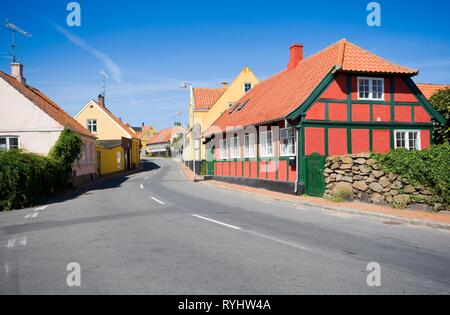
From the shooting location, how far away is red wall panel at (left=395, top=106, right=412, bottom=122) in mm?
18641

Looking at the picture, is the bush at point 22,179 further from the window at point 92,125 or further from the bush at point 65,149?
the window at point 92,125

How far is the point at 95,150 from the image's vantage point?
3441cm

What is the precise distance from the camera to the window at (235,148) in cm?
2520

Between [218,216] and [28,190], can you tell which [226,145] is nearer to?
[28,190]

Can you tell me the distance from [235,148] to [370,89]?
33.1 ft

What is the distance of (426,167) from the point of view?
11.5 metres

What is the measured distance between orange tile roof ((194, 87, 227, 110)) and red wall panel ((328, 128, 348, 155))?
2696 centimetres

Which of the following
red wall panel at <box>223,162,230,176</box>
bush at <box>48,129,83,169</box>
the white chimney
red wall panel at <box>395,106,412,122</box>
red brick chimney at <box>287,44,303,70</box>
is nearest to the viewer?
red wall panel at <box>395,106,412,122</box>

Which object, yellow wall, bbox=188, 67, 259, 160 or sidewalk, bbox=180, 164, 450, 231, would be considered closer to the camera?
sidewalk, bbox=180, 164, 450, 231

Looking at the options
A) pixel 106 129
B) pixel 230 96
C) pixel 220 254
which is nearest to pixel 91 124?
pixel 106 129

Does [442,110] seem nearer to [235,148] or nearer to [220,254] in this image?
[235,148]

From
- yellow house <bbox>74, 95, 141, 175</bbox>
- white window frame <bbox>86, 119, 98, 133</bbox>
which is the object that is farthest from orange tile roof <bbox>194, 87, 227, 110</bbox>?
white window frame <bbox>86, 119, 98, 133</bbox>

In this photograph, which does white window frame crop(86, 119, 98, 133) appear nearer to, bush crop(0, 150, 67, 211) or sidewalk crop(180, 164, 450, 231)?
bush crop(0, 150, 67, 211)
